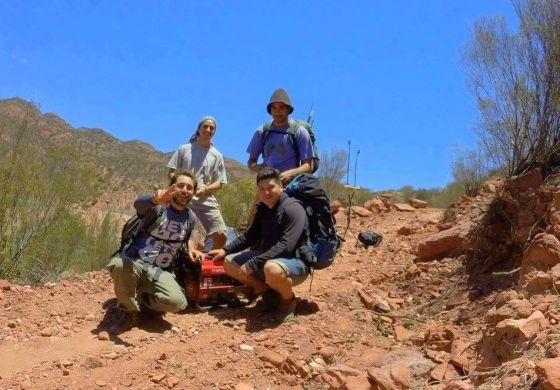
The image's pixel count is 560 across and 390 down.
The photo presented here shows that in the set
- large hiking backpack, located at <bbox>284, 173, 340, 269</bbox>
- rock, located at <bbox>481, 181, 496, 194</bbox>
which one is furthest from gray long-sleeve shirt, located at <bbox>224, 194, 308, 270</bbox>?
rock, located at <bbox>481, 181, 496, 194</bbox>

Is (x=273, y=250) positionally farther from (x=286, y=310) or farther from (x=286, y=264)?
(x=286, y=310)

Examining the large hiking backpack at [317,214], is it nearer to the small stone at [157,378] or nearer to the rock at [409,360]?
the rock at [409,360]

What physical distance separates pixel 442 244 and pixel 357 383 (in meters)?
3.49

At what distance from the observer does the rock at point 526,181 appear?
5.56 m

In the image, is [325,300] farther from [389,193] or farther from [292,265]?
[389,193]

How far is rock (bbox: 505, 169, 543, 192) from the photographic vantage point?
5.56 m

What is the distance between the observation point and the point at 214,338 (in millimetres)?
4406

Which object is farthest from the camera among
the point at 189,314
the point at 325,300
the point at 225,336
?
the point at 325,300

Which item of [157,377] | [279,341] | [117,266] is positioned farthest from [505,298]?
[117,266]

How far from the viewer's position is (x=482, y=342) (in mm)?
3658

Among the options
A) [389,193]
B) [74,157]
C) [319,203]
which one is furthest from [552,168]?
[389,193]

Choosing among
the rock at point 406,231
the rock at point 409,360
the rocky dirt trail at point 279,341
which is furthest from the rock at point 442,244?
the rock at point 409,360

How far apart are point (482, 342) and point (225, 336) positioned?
A: 1929 millimetres

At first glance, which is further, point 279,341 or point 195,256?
point 195,256
